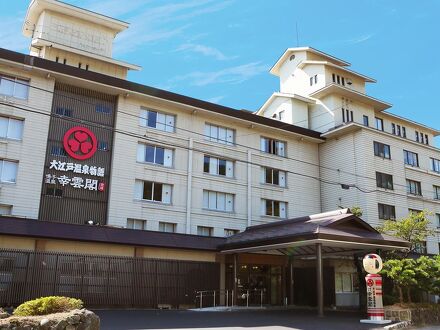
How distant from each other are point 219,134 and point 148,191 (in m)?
7.16

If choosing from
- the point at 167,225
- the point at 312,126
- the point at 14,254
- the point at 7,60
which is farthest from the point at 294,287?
the point at 7,60

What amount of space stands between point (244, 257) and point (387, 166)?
14.7m

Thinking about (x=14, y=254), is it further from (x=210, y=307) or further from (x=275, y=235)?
(x=275, y=235)

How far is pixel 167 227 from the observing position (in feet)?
93.8

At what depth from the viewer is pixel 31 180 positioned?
79.9 ft

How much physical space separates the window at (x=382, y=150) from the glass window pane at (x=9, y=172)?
82.5 ft

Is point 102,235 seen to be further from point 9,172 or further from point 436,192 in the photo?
point 436,192

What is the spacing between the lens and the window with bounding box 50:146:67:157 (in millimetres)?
25500

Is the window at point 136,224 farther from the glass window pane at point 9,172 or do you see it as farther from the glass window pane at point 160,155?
the glass window pane at point 9,172

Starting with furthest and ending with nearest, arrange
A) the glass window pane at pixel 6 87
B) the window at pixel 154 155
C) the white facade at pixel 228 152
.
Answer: the window at pixel 154 155
the white facade at pixel 228 152
the glass window pane at pixel 6 87

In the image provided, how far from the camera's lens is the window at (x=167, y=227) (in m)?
28.3

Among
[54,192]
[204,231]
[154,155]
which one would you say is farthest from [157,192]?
[54,192]

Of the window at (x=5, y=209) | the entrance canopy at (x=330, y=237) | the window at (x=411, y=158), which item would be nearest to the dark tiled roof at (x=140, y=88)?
the window at (x=411, y=158)

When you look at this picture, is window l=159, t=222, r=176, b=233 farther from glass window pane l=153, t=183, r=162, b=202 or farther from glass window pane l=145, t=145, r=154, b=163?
glass window pane l=145, t=145, r=154, b=163
